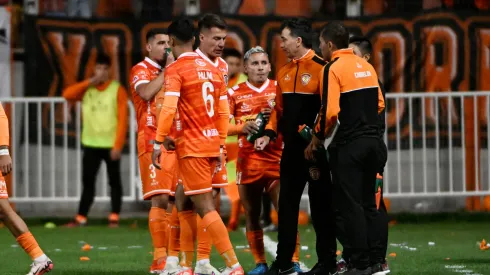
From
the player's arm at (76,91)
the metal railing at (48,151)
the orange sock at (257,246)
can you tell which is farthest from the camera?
the metal railing at (48,151)

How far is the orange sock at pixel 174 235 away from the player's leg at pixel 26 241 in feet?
3.32

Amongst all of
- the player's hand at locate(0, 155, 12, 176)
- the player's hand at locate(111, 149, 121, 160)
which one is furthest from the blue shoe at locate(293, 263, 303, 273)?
the player's hand at locate(111, 149, 121, 160)

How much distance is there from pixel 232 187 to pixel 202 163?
5034mm

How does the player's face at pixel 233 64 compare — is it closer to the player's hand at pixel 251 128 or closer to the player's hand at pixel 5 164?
the player's hand at pixel 251 128

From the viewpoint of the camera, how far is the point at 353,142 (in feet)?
31.1

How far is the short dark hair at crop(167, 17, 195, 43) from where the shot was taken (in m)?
9.66

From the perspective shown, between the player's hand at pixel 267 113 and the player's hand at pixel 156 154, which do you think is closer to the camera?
the player's hand at pixel 156 154

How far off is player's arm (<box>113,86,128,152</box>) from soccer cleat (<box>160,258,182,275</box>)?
5324mm

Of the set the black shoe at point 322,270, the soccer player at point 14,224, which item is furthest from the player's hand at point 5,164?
the black shoe at point 322,270

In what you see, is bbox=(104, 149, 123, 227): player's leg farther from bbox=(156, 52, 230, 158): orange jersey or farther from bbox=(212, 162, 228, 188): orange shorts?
bbox=(156, 52, 230, 158): orange jersey

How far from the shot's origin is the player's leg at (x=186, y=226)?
990cm

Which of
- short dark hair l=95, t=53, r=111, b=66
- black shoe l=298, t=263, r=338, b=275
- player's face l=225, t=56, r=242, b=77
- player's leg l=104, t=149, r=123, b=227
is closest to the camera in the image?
black shoe l=298, t=263, r=338, b=275

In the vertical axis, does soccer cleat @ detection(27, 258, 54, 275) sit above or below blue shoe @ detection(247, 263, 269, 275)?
above

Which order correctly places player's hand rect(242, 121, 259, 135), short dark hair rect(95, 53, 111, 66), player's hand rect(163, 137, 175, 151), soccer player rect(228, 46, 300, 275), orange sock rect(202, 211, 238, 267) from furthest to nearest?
short dark hair rect(95, 53, 111, 66) → soccer player rect(228, 46, 300, 275) → player's hand rect(242, 121, 259, 135) → player's hand rect(163, 137, 175, 151) → orange sock rect(202, 211, 238, 267)
